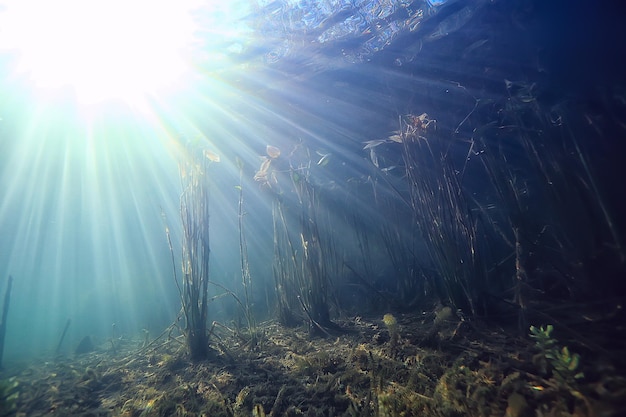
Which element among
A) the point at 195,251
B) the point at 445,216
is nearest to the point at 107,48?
the point at 195,251

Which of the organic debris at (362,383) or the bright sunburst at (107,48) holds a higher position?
the bright sunburst at (107,48)

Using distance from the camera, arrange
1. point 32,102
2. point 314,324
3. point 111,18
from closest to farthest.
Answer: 1. point 314,324
2. point 111,18
3. point 32,102

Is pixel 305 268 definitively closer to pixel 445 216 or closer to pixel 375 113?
pixel 445 216

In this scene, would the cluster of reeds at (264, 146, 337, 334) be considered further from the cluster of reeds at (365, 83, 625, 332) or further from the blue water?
the cluster of reeds at (365, 83, 625, 332)

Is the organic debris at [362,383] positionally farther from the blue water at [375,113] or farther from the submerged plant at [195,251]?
the blue water at [375,113]

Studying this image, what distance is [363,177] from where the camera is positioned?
10.2 meters

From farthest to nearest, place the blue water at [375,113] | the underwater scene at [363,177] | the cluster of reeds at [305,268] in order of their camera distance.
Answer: the cluster of reeds at [305,268] < the blue water at [375,113] < the underwater scene at [363,177]

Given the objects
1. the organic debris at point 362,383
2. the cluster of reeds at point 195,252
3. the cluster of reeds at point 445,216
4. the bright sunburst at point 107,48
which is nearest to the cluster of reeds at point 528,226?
the cluster of reeds at point 445,216

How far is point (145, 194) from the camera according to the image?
15.4 m

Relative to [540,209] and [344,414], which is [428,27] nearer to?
[540,209]

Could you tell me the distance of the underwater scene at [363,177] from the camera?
286 centimetres

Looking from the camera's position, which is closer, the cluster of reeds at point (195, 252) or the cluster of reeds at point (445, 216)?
the cluster of reeds at point (445, 216)

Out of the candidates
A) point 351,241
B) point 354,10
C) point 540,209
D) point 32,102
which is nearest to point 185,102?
point 32,102

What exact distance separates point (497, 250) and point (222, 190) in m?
12.1
